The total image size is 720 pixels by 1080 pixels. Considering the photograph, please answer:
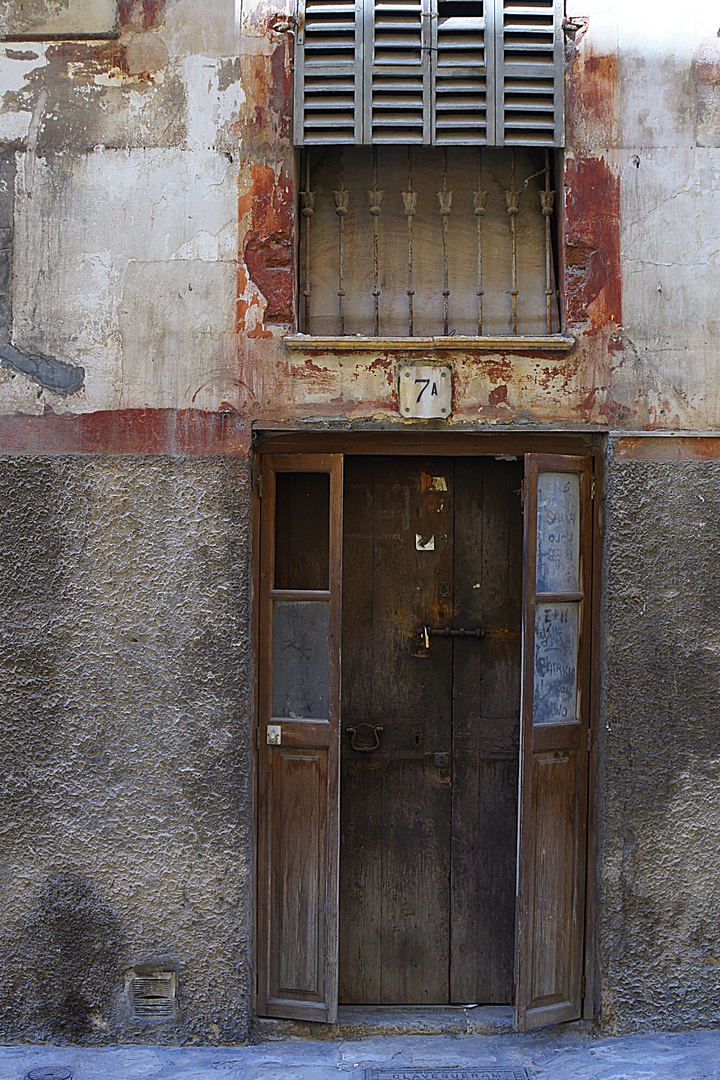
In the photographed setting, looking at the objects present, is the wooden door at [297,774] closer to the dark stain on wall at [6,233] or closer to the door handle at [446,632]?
the door handle at [446,632]

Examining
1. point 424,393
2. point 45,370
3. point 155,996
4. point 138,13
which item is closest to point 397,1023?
point 155,996

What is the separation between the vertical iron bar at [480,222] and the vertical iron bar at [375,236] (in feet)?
1.37

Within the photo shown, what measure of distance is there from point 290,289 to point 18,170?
1.22m

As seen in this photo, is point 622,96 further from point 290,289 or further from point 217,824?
point 217,824

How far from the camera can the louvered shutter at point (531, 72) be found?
10.5 feet

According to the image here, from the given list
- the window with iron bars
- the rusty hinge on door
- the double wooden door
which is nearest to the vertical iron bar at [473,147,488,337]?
the window with iron bars

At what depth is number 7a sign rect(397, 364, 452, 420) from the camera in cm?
323

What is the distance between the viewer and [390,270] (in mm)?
3447

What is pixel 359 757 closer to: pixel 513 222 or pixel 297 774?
pixel 297 774

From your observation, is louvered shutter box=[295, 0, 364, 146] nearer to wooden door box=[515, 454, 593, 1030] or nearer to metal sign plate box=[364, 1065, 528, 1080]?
wooden door box=[515, 454, 593, 1030]

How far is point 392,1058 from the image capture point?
320 centimetres

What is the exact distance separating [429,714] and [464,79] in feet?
8.73

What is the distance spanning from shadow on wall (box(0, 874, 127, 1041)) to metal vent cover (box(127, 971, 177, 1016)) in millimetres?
88

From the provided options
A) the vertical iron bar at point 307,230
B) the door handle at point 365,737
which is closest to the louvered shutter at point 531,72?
the vertical iron bar at point 307,230
